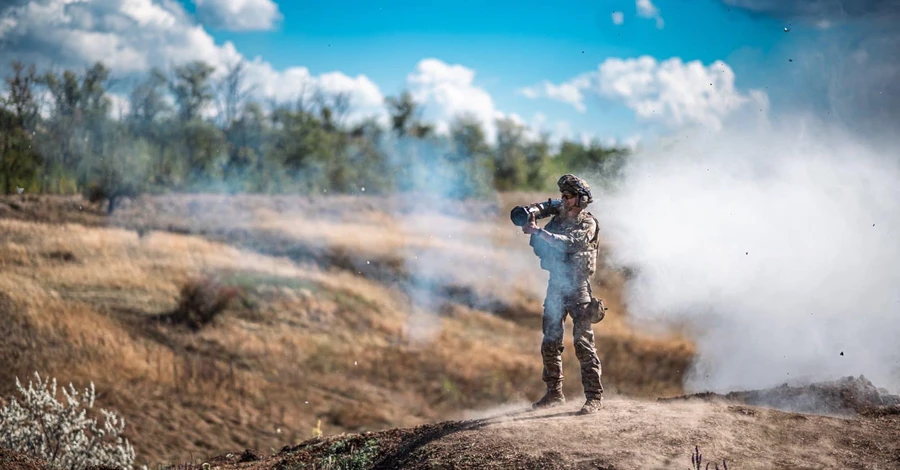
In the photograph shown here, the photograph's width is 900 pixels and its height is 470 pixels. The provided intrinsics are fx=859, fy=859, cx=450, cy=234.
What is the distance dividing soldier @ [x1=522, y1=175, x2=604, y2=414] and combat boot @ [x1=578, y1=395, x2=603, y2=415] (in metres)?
0.01

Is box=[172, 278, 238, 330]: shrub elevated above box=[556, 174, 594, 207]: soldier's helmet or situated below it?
below

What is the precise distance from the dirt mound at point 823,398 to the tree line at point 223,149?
17.6 feet

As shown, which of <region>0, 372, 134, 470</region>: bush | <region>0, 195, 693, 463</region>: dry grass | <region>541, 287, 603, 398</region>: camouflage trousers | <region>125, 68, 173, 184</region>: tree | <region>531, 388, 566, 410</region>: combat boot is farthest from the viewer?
<region>125, 68, 173, 184</region>: tree

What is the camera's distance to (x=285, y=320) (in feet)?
96.6

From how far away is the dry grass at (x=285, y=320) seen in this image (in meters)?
22.8

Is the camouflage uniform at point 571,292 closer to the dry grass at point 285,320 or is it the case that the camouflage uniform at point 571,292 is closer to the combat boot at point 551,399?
the combat boot at point 551,399

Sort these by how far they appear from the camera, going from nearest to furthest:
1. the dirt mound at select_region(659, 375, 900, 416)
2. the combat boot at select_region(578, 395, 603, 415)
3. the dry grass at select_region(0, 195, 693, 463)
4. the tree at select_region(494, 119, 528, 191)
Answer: the combat boot at select_region(578, 395, 603, 415) < the dirt mound at select_region(659, 375, 900, 416) < the dry grass at select_region(0, 195, 693, 463) < the tree at select_region(494, 119, 528, 191)

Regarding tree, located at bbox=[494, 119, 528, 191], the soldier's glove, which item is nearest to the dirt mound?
the soldier's glove

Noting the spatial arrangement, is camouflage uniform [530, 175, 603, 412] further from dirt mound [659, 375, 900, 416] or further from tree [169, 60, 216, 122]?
tree [169, 60, 216, 122]

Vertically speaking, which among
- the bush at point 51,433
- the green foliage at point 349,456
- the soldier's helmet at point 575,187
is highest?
the soldier's helmet at point 575,187

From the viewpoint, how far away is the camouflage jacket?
10.5 m

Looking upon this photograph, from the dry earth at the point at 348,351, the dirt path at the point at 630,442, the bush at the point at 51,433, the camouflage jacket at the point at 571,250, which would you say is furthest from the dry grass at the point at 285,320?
the camouflage jacket at the point at 571,250

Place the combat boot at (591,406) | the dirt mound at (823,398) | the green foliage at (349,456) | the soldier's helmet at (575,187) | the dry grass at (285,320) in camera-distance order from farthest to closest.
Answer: the dry grass at (285,320) < the dirt mound at (823,398) < the soldier's helmet at (575,187) < the combat boot at (591,406) < the green foliage at (349,456)

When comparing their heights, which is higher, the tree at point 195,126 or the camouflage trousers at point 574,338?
the tree at point 195,126
